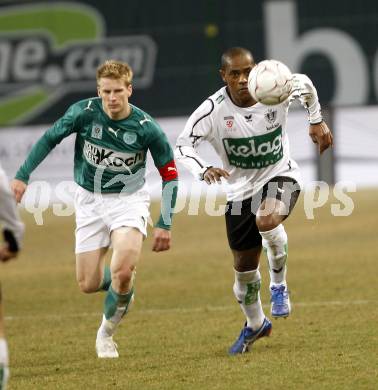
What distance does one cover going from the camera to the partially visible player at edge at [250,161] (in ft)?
31.4

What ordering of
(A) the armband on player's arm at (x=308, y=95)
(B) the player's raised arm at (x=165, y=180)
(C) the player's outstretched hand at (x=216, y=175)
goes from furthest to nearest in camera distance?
(A) the armband on player's arm at (x=308, y=95) → (C) the player's outstretched hand at (x=216, y=175) → (B) the player's raised arm at (x=165, y=180)

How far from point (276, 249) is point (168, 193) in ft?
3.68

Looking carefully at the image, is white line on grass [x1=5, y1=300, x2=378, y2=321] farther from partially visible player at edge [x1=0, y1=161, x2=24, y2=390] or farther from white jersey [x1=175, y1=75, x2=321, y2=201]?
partially visible player at edge [x1=0, y1=161, x2=24, y2=390]

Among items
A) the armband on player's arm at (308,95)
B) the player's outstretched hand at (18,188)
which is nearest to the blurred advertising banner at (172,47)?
the armband on player's arm at (308,95)

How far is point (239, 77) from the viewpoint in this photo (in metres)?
9.50

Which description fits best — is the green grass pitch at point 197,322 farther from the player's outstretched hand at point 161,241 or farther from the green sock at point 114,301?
the player's outstretched hand at point 161,241

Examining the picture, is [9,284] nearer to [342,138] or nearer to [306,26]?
[342,138]

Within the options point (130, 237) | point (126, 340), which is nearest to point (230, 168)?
point (130, 237)

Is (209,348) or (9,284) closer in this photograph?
(209,348)

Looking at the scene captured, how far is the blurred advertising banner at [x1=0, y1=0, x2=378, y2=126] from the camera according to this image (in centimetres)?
2683

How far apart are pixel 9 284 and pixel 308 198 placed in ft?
34.3

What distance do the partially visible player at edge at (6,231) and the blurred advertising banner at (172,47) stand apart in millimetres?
19913

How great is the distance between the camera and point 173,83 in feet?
89.0

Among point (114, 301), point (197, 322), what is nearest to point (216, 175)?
point (114, 301)
